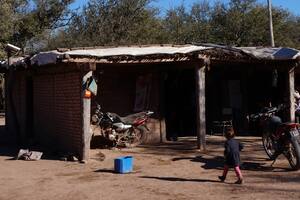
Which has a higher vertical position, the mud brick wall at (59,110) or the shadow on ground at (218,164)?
the mud brick wall at (59,110)

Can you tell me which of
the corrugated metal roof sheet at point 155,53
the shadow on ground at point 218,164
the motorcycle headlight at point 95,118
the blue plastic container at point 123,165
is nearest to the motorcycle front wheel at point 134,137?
the motorcycle headlight at point 95,118

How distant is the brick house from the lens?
12.8 m

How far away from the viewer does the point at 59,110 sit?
1444 centimetres

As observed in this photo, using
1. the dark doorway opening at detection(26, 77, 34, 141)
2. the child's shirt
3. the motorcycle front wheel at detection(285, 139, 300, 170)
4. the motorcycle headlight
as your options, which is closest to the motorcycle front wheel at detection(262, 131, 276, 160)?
the motorcycle front wheel at detection(285, 139, 300, 170)

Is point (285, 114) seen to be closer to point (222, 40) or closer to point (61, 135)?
point (61, 135)

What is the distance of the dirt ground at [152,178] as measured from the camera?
8.59 metres

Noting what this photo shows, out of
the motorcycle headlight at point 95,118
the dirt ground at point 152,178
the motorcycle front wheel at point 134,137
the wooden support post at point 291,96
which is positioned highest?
the wooden support post at point 291,96

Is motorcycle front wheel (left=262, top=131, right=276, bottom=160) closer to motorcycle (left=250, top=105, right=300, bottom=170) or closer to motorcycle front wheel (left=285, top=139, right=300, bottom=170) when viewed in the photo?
motorcycle (left=250, top=105, right=300, bottom=170)

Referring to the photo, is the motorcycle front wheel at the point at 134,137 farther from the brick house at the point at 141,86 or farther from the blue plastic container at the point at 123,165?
the blue plastic container at the point at 123,165

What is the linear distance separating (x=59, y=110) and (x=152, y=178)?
5.14 metres

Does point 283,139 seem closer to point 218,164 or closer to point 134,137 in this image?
point 218,164

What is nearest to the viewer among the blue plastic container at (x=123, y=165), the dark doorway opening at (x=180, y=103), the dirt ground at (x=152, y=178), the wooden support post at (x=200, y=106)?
the dirt ground at (x=152, y=178)

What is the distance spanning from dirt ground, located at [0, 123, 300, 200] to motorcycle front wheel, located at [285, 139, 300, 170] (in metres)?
0.18

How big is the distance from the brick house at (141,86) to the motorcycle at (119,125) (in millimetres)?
649
